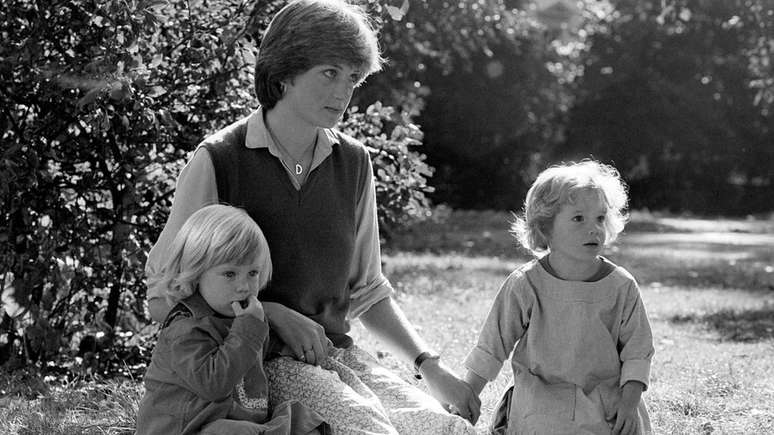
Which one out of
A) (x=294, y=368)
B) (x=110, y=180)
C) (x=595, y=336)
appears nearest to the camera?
(x=294, y=368)

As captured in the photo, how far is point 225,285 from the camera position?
114 inches

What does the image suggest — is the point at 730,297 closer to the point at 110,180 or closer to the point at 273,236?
the point at 110,180

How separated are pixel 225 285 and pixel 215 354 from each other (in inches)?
8.4

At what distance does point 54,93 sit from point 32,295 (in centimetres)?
103

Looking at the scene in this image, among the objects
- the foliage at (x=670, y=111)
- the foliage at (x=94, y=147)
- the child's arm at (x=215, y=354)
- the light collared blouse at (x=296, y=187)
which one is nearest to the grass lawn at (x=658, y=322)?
the foliage at (x=94, y=147)

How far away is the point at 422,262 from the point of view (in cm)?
1126

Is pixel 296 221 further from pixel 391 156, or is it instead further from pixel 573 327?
pixel 391 156

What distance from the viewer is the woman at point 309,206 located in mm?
3074

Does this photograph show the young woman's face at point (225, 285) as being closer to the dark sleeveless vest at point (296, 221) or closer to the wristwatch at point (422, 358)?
the dark sleeveless vest at point (296, 221)

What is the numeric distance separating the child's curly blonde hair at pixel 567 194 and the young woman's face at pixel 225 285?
3.46 ft

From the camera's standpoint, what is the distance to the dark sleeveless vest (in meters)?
3.19

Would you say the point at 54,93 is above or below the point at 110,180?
above

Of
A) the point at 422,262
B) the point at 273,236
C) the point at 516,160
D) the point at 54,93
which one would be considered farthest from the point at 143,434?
the point at 516,160

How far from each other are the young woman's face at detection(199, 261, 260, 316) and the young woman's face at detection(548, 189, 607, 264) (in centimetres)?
107
